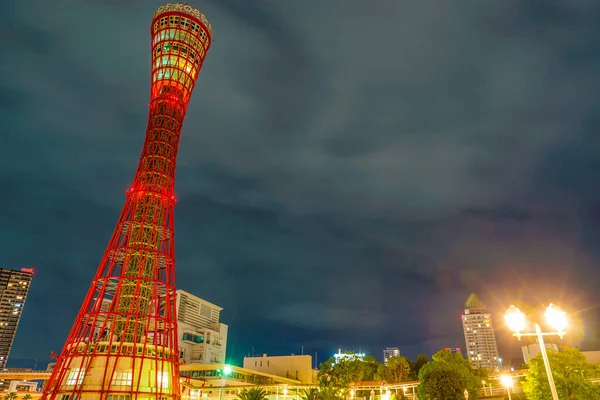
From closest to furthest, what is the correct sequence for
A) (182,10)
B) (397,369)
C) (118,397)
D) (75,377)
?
(118,397)
(75,377)
(182,10)
(397,369)

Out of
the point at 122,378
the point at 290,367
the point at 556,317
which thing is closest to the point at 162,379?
the point at 122,378

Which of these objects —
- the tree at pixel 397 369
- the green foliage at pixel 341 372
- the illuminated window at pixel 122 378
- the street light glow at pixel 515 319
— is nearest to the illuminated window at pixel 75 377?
the illuminated window at pixel 122 378

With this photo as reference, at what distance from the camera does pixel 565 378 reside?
42219 millimetres

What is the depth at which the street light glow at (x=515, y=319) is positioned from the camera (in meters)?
17.8

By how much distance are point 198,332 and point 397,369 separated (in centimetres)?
5701

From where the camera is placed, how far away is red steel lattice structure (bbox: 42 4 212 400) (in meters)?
45.5

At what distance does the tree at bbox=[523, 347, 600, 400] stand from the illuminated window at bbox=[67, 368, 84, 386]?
48838 mm

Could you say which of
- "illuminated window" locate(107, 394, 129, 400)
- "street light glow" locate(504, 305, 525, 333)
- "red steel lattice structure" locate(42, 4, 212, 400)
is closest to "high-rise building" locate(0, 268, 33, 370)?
"red steel lattice structure" locate(42, 4, 212, 400)

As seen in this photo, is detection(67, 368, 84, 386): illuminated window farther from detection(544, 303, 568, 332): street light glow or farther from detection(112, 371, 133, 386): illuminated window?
detection(544, 303, 568, 332): street light glow

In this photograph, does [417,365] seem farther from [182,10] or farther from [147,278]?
[182,10]

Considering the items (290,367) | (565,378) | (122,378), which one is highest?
(290,367)

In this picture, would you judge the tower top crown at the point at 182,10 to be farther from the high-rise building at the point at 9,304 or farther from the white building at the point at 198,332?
the high-rise building at the point at 9,304

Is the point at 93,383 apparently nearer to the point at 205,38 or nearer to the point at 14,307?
the point at 205,38

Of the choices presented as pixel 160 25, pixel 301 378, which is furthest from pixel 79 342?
pixel 301 378
